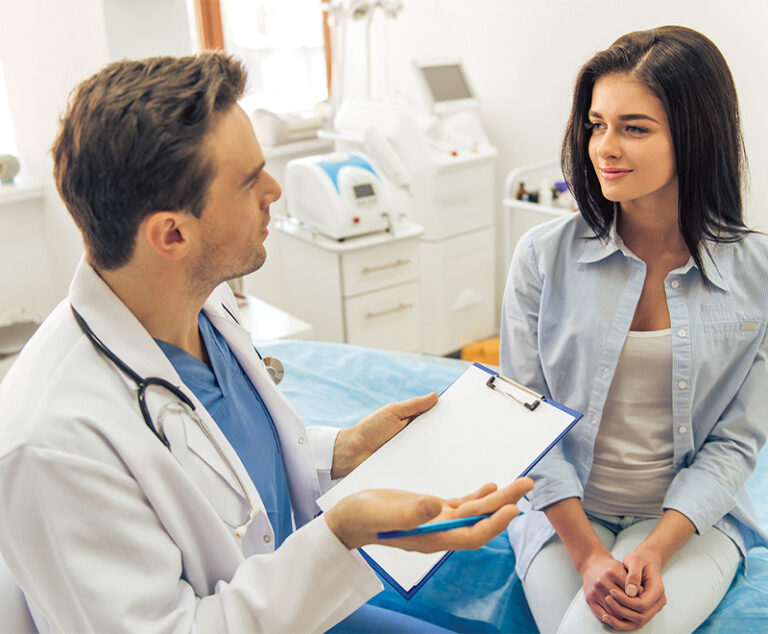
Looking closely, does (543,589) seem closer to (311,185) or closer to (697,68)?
(697,68)

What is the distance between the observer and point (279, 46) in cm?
390

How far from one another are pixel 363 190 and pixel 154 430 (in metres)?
Answer: 1.91

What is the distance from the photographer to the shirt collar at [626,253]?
1.26 metres

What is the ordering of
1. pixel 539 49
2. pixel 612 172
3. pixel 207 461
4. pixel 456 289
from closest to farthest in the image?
pixel 207 461 < pixel 612 172 < pixel 539 49 < pixel 456 289

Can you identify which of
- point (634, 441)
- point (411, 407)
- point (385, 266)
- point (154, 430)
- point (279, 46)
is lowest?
point (385, 266)

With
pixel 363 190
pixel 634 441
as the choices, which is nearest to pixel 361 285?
pixel 363 190

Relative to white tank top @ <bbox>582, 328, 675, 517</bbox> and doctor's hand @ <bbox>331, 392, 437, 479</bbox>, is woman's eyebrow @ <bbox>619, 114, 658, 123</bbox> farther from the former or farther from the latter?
doctor's hand @ <bbox>331, 392, 437, 479</bbox>

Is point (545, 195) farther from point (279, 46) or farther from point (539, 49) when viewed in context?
point (279, 46)

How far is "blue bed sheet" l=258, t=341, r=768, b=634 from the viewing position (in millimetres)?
1248

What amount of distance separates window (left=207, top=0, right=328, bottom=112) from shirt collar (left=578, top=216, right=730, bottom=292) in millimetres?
2665

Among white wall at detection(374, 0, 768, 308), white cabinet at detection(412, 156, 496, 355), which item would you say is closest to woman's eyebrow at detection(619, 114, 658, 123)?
white wall at detection(374, 0, 768, 308)

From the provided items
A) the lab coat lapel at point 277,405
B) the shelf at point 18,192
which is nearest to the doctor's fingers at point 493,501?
the lab coat lapel at point 277,405

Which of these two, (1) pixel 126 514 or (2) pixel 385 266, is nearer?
(1) pixel 126 514

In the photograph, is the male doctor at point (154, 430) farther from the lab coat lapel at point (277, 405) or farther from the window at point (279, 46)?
the window at point (279, 46)
